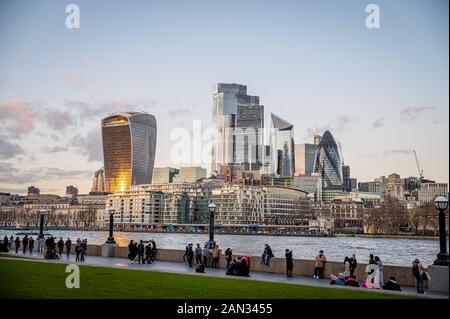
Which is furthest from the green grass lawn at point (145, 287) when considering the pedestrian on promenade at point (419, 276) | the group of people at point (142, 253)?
the group of people at point (142, 253)

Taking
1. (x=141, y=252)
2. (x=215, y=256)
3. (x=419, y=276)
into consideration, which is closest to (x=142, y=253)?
(x=141, y=252)

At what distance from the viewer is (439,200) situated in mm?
22625

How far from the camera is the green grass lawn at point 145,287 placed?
1909 centimetres

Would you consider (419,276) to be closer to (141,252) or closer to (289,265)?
(289,265)

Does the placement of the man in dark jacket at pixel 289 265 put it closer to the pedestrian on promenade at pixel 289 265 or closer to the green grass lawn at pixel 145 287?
the pedestrian on promenade at pixel 289 265

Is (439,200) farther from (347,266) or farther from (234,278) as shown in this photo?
(234,278)

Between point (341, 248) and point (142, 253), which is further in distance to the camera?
point (341, 248)

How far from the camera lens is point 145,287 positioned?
21.2 m

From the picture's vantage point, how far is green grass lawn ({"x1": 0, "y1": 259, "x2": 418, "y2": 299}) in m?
19.1

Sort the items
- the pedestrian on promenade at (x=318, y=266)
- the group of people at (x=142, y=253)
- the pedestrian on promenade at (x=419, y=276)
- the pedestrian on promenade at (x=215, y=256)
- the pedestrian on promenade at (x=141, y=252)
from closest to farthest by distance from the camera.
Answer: the pedestrian on promenade at (x=419, y=276) → the pedestrian on promenade at (x=318, y=266) → the pedestrian on promenade at (x=215, y=256) → the pedestrian on promenade at (x=141, y=252) → the group of people at (x=142, y=253)

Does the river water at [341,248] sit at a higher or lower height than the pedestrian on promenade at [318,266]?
lower
